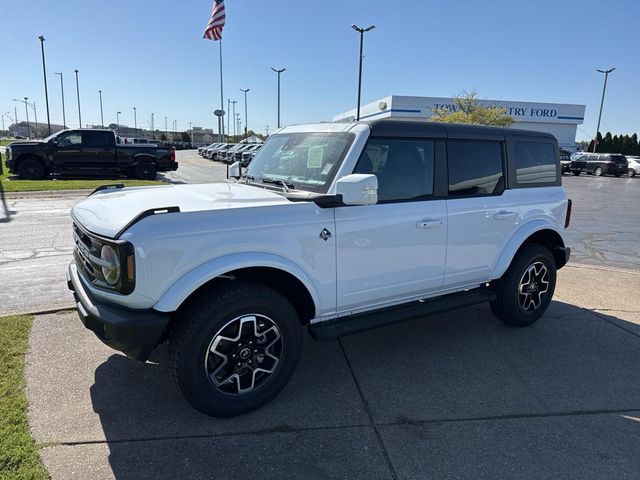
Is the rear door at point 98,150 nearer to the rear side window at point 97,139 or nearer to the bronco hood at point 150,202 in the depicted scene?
the rear side window at point 97,139

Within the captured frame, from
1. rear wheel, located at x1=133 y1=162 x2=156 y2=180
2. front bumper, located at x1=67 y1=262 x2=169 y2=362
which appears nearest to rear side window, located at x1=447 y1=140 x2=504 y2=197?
front bumper, located at x1=67 y1=262 x2=169 y2=362

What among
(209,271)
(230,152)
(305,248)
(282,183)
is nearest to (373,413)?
(305,248)

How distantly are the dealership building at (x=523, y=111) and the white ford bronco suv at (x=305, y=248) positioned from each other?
44.8 metres

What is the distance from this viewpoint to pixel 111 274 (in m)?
2.84

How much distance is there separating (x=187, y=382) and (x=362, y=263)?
1480mm

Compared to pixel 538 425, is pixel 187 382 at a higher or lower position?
higher

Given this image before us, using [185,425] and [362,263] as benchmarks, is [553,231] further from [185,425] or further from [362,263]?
[185,425]

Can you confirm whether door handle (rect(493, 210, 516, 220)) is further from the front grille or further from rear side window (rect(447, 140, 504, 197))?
the front grille

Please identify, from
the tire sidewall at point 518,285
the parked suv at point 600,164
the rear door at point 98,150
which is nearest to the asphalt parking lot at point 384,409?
the tire sidewall at point 518,285

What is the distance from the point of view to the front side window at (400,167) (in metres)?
3.63

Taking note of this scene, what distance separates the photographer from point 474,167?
14.1 ft

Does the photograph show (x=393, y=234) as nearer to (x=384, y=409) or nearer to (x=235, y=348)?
(x=384, y=409)

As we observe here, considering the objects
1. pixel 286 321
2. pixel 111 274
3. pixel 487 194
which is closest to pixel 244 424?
pixel 286 321

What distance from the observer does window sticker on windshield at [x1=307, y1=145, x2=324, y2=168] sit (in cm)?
373
